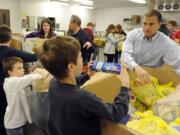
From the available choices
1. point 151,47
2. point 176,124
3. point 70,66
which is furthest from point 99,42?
point 70,66

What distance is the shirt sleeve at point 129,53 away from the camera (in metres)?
1.78

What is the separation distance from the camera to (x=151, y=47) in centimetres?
198

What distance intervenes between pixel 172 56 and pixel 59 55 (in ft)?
3.98

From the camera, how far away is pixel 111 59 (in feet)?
20.9

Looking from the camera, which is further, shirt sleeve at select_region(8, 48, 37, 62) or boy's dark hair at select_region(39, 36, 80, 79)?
shirt sleeve at select_region(8, 48, 37, 62)

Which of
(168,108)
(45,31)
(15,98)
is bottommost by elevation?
(15,98)

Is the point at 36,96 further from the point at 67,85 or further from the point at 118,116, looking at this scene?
the point at 118,116

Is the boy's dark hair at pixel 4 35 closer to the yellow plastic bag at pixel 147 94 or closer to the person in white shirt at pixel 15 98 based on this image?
the person in white shirt at pixel 15 98

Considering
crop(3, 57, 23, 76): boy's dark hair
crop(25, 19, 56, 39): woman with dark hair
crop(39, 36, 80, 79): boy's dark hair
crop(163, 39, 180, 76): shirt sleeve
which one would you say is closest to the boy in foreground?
crop(39, 36, 80, 79): boy's dark hair

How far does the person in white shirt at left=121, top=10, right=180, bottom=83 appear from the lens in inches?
74.3

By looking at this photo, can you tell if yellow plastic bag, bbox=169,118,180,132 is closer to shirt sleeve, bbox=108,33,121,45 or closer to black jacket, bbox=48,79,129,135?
black jacket, bbox=48,79,129,135

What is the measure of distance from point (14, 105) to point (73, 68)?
117 cm

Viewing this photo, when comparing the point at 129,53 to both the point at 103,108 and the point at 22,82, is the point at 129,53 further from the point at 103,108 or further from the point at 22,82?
the point at 103,108

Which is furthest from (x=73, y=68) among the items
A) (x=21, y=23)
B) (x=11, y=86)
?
(x=21, y=23)
